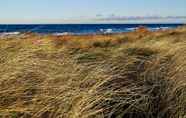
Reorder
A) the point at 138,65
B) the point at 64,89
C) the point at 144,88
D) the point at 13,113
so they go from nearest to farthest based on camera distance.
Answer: the point at 13,113 < the point at 64,89 < the point at 144,88 < the point at 138,65

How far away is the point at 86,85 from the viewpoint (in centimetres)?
442

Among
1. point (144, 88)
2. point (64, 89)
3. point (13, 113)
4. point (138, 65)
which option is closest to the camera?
point (13, 113)

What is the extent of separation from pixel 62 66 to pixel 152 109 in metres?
0.93

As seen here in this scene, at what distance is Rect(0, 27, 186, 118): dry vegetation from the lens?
4.05m

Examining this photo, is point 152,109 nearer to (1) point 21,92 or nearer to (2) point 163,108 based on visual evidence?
(2) point 163,108

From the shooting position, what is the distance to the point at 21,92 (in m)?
4.29

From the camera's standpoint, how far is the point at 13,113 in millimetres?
3984

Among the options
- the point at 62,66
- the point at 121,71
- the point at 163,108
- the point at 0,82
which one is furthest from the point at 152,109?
the point at 0,82

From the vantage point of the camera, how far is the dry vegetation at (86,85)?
4055mm

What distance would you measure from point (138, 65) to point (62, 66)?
79 centimetres

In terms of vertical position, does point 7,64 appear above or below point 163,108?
above

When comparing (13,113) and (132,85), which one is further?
(132,85)

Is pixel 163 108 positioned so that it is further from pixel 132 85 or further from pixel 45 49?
pixel 45 49

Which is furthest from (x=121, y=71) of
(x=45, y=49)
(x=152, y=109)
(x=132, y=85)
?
(x=45, y=49)
